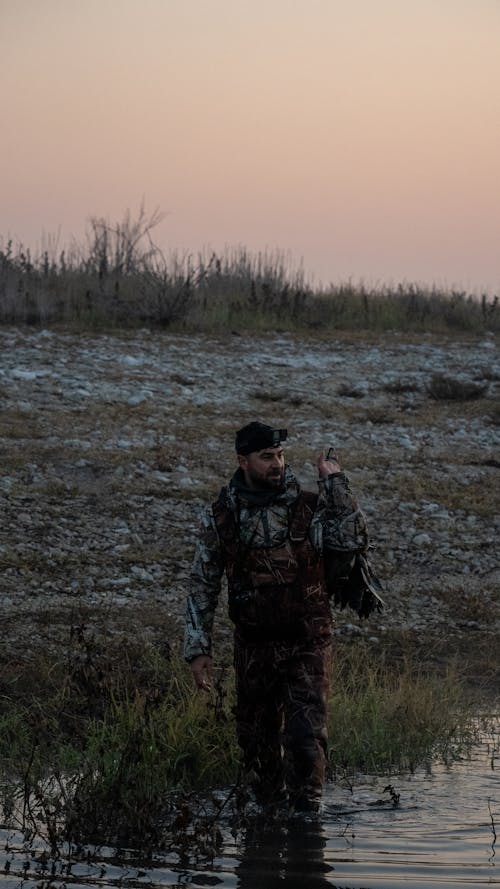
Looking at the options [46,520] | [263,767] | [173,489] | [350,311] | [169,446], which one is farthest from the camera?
[350,311]

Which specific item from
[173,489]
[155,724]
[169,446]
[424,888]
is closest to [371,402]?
[169,446]

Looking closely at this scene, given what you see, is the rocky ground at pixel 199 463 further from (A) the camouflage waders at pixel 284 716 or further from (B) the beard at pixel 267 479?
(B) the beard at pixel 267 479

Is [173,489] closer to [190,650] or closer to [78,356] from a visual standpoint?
[78,356]

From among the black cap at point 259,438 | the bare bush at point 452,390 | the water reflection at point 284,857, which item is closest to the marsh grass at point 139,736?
the water reflection at point 284,857

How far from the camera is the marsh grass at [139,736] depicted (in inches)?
212

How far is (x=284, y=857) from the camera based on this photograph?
5.36 meters

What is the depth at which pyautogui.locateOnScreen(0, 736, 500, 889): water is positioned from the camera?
4996 millimetres

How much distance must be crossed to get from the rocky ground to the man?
1.73 meters

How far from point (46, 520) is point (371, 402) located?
576 cm

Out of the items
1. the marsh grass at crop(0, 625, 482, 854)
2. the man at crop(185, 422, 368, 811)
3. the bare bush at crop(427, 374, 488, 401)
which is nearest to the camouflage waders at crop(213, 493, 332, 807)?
the man at crop(185, 422, 368, 811)

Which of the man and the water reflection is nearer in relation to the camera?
the water reflection

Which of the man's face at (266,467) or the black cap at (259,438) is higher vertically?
the black cap at (259,438)

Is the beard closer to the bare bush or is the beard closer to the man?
the man

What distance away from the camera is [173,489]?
1157cm
